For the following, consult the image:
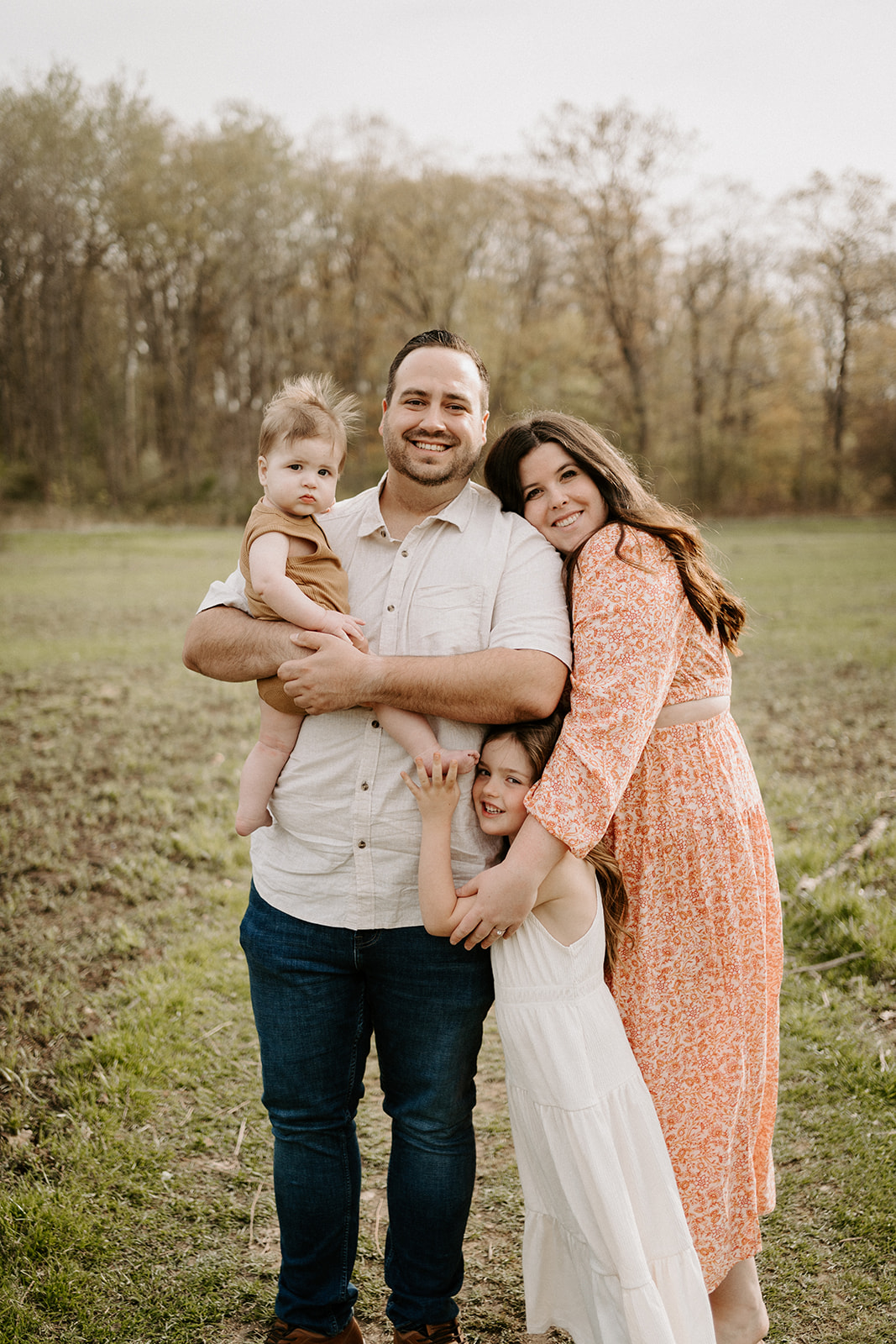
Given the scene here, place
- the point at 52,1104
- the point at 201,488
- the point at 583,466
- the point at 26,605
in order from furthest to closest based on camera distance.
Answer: the point at 201,488
the point at 26,605
the point at 52,1104
the point at 583,466

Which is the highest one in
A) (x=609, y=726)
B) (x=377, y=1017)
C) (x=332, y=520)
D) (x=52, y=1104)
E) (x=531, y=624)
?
(x=332, y=520)

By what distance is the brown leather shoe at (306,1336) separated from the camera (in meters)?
2.44

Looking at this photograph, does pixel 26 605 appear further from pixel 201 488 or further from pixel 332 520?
pixel 201 488

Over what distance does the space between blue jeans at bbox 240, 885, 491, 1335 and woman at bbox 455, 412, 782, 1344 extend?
33 centimetres

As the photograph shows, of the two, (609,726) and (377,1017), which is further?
(377,1017)

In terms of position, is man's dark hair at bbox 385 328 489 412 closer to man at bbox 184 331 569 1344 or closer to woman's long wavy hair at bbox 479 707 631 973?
man at bbox 184 331 569 1344

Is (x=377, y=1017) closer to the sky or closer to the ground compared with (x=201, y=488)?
closer to the ground

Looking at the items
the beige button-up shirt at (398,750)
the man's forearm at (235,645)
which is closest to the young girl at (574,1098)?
the beige button-up shirt at (398,750)

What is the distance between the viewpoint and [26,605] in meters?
13.2

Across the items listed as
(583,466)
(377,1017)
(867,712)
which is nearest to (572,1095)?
(377,1017)

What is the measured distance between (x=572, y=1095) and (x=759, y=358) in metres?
38.6

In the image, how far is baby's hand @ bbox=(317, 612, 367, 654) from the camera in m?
2.28

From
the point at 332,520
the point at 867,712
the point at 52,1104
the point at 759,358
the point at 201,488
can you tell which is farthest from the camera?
the point at 759,358

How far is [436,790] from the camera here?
2135mm
